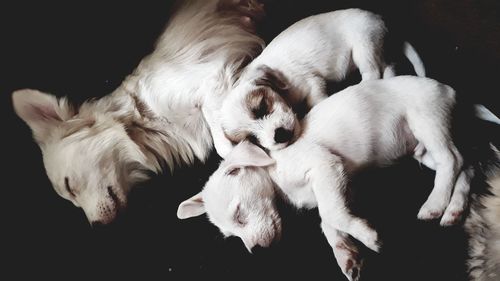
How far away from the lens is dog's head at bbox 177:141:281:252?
1423 mm

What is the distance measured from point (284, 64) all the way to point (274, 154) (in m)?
0.37

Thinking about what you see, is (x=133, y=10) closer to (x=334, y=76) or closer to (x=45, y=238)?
(x=334, y=76)

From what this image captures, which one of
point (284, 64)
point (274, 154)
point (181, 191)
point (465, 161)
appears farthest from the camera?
point (181, 191)

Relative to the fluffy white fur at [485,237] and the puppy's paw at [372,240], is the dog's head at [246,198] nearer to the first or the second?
the puppy's paw at [372,240]

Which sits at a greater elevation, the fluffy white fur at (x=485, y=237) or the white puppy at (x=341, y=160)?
the white puppy at (x=341, y=160)

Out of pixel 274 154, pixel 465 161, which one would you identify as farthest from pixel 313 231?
pixel 465 161

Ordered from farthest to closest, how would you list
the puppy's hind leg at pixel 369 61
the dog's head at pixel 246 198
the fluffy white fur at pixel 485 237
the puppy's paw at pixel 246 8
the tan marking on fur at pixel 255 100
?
the puppy's paw at pixel 246 8
the puppy's hind leg at pixel 369 61
the tan marking on fur at pixel 255 100
the dog's head at pixel 246 198
the fluffy white fur at pixel 485 237

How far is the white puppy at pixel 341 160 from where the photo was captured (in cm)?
135

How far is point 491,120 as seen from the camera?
→ 1.44m

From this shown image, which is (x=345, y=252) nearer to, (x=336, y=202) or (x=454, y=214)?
(x=336, y=202)

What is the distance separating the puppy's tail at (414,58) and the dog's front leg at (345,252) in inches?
26.0

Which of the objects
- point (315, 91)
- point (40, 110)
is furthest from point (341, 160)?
point (40, 110)

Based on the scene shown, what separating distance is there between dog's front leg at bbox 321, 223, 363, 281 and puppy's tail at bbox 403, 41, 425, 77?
0.66 m

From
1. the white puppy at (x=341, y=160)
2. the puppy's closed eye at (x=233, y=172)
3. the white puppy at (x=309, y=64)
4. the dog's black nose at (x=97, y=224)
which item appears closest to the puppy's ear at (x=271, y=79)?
the white puppy at (x=309, y=64)
